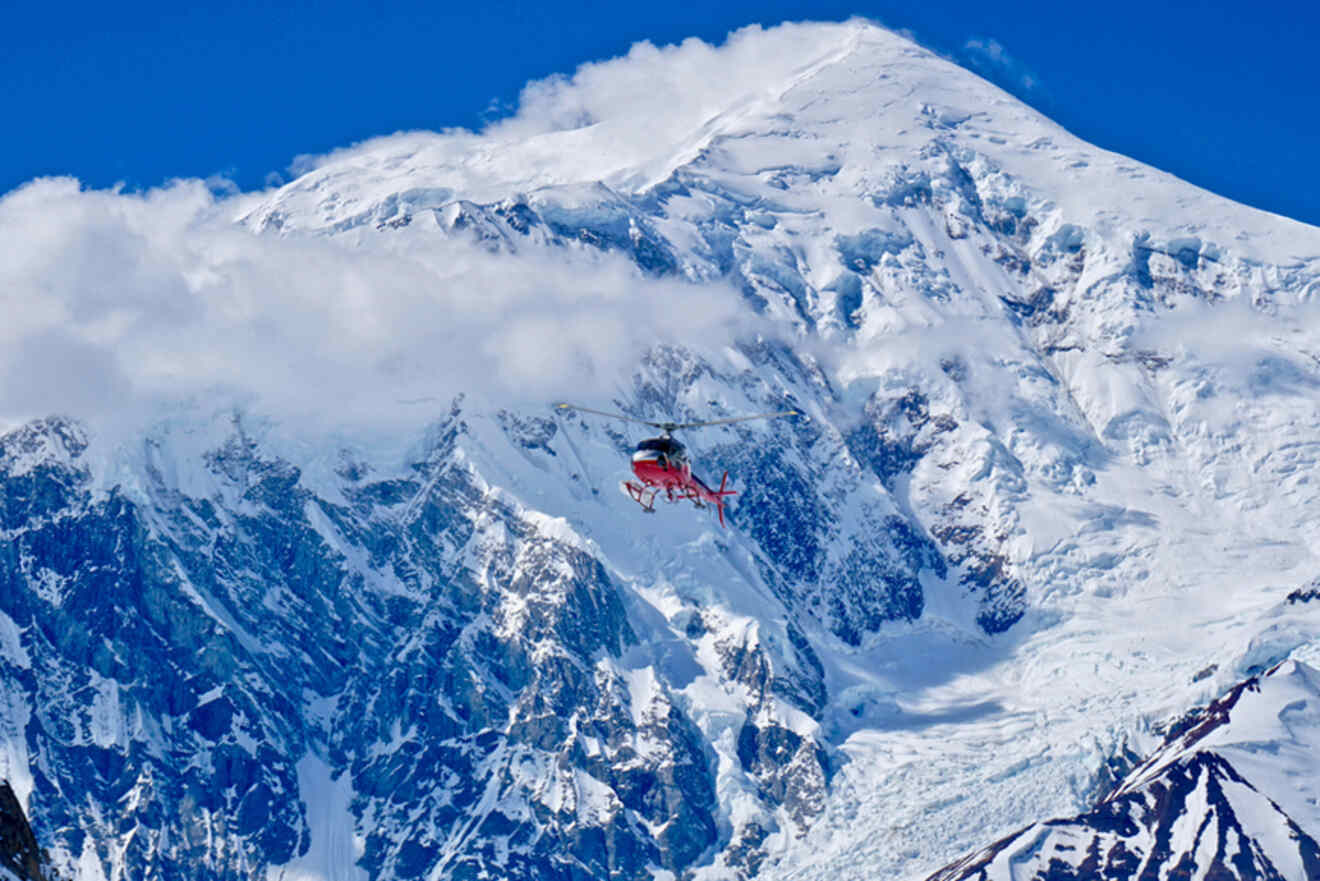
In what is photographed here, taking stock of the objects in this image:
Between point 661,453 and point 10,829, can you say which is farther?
point 661,453

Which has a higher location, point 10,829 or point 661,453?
point 661,453
